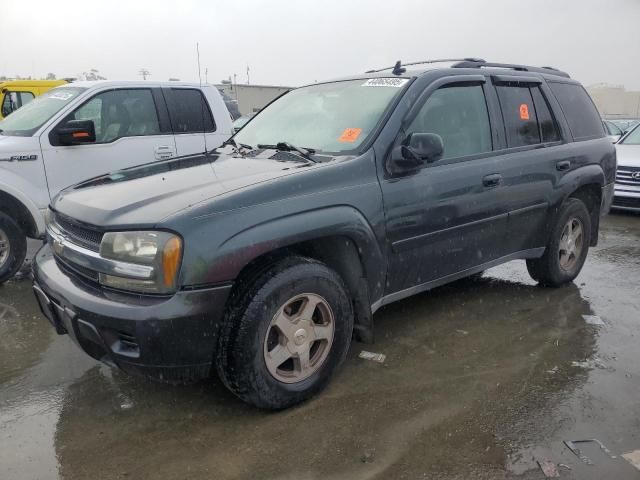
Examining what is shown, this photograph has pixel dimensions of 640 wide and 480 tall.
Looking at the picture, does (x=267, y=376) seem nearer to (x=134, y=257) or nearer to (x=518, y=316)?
(x=134, y=257)

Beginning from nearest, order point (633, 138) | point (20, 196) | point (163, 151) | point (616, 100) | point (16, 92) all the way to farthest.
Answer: point (20, 196) < point (163, 151) < point (633, 138) < point (16, 92) < point (616, 100)

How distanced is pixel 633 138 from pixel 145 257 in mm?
9617

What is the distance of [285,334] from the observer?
2836mm

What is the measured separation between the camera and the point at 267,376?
110 inches

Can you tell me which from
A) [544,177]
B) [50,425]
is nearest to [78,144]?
[50,425]

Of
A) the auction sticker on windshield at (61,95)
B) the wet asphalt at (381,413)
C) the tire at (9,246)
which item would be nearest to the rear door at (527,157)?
the wet asphalt at (381,413)

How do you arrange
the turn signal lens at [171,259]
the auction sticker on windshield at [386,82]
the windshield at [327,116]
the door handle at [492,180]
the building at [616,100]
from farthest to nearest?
1. the building at [616,100]
2. the door handle at [492,180]
3. the auction sticker on windshield at [386,82]
4. the windshield at [327,116]
5. the turn signal lens at [171,259]

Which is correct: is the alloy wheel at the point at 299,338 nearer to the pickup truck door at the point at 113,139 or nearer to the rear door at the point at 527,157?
the rear door at the point at 527,157

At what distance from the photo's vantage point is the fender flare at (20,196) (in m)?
5.04

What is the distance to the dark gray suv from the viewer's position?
2.54 metres

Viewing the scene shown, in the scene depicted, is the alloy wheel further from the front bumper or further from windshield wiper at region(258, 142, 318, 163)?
windshield wiper at region(258, 142, 318, 163)

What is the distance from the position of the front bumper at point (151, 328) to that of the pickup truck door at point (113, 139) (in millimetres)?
3105

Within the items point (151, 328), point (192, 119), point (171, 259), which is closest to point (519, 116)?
point (171, 259)

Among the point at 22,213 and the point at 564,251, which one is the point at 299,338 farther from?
the point at 22,213
